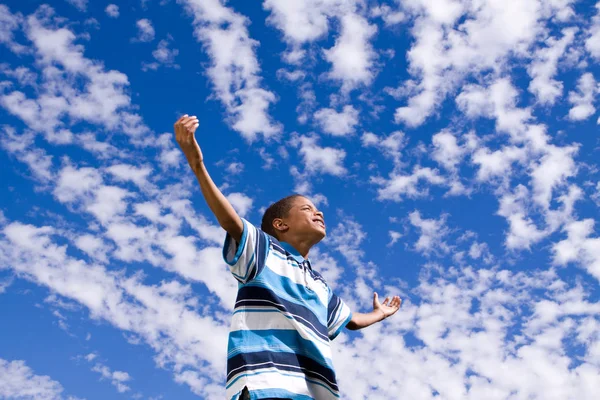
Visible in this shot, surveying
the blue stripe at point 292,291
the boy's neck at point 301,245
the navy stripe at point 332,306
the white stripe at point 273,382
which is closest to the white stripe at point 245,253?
the blue stripe at point 292,291

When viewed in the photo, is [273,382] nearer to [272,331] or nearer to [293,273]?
[272,331]

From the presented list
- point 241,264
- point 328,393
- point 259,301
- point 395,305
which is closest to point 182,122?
point 241,264

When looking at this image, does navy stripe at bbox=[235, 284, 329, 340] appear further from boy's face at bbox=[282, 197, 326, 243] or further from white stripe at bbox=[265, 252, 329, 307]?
boy's face at bbox=[282, 197, 326, 243]

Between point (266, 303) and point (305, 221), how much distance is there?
103 cm

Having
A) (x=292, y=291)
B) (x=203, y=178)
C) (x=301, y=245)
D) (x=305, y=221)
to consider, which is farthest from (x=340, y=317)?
(x=203, y=178)

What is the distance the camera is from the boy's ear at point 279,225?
4879 millimetres

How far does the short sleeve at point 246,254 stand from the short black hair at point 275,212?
3.05ft

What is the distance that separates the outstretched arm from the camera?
5.30 meters

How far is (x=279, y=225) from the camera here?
16.1 feet

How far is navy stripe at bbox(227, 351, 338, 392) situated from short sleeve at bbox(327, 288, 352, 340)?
93cm

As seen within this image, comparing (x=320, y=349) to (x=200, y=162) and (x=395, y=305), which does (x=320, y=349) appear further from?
(x=395, y=305)

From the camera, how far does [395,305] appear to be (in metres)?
5.91

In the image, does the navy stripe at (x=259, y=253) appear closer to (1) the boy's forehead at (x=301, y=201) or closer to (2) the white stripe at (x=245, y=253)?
(2) the white stripe at (x=245, y=253)

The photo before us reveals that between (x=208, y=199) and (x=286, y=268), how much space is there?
84cm
